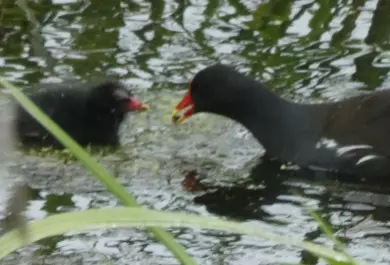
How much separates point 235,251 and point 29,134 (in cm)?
191

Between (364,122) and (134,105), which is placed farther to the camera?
(134,105)

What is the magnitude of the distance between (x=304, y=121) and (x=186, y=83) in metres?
1.11

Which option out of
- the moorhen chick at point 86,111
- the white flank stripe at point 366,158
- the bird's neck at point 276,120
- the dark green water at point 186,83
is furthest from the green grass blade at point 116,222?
the moorhen chick at point 86,111

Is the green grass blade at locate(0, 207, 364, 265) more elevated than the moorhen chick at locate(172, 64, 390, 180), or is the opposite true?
the green grass blade at locate(0, 207, 364, 265)

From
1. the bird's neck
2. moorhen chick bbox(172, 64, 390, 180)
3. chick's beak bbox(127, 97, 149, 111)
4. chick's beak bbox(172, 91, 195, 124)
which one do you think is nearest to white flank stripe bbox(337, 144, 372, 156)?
moorhen chick bbox(172, 64, 390, 180)

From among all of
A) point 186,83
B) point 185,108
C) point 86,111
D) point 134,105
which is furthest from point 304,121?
point 86,111

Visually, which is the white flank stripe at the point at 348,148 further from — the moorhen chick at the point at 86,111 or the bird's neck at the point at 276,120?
the moorhen chick at the point at 86,111

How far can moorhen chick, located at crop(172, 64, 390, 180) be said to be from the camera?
5.21 m

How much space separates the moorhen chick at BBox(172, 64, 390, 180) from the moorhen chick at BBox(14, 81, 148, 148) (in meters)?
0.33

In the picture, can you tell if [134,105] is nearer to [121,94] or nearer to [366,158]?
[121,94]

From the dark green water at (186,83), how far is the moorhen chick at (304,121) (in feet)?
0.52

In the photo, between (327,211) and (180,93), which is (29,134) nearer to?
(180,93)

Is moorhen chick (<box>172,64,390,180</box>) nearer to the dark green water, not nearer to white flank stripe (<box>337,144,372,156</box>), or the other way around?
white flank stripe (<box>337,144,372,156</box>)

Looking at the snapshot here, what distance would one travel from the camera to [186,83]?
20.8 ft
